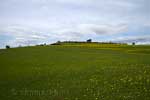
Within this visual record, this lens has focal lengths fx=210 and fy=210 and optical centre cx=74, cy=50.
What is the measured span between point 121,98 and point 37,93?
6049 millimetres

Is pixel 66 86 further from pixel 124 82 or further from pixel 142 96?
pixel 142 96

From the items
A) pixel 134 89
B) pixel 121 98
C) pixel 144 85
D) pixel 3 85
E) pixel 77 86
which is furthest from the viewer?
pixel 3 85

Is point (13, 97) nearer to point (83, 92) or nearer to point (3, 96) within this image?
point (3, 96)

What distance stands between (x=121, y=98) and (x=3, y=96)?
812 centimetres

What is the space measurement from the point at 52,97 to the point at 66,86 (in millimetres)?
3353

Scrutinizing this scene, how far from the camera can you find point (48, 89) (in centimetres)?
1614

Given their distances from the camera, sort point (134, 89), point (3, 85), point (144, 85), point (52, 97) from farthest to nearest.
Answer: point (3, 85) < point (144, 85) < point (134, 89) < point (52, 97)

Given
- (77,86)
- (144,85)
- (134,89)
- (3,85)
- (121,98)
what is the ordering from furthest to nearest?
1. (3,85)
2. (77,86)
3. (144,85)
4. (134,89)
5. (121,98)

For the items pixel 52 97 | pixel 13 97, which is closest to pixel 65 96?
pixel 52 97

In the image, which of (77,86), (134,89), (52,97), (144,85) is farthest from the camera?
(77,86)

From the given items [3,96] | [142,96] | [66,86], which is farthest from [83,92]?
[3,96]

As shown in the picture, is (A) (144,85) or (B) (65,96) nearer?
(B) (65,96)

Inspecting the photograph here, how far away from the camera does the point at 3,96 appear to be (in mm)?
14742

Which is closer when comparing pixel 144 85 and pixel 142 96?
pixel 142 96
